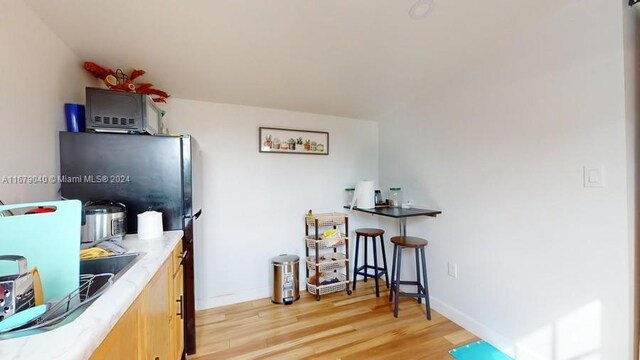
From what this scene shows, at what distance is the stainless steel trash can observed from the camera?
2.50 meters

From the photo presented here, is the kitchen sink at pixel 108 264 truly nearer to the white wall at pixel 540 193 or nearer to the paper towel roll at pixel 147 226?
the paper towel roll at pixel 147 226

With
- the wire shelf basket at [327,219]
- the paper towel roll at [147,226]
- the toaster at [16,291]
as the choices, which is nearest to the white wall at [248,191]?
the wire shelf basket at [327,219]

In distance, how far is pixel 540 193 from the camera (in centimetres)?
162

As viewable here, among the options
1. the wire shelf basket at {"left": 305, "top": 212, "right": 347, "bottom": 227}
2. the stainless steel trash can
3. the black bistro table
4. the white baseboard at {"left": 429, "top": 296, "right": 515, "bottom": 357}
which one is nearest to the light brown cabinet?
the stainless steel trash can

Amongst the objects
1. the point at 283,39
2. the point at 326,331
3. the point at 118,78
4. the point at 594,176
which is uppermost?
the point at 283,39

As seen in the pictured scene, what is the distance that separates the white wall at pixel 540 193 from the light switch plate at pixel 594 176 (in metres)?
0.03

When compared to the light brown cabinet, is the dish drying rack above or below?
above

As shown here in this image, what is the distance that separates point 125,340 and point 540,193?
2.15 m

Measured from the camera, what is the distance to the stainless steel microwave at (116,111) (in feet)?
4.43

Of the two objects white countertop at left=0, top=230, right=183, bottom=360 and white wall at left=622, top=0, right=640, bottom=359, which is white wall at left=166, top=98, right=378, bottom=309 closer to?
white countertop at left=0, top=230, right=183, bottom=360

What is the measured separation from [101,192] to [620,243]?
2.70 metres

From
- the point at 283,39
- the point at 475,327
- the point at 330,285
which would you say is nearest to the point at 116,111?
the point at 283,39

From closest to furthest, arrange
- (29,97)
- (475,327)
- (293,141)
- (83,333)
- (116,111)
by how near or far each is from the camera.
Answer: (83,333), (29,97), (116,111), (475,327), (293,141)

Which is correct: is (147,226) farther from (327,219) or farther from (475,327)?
(475,327)
